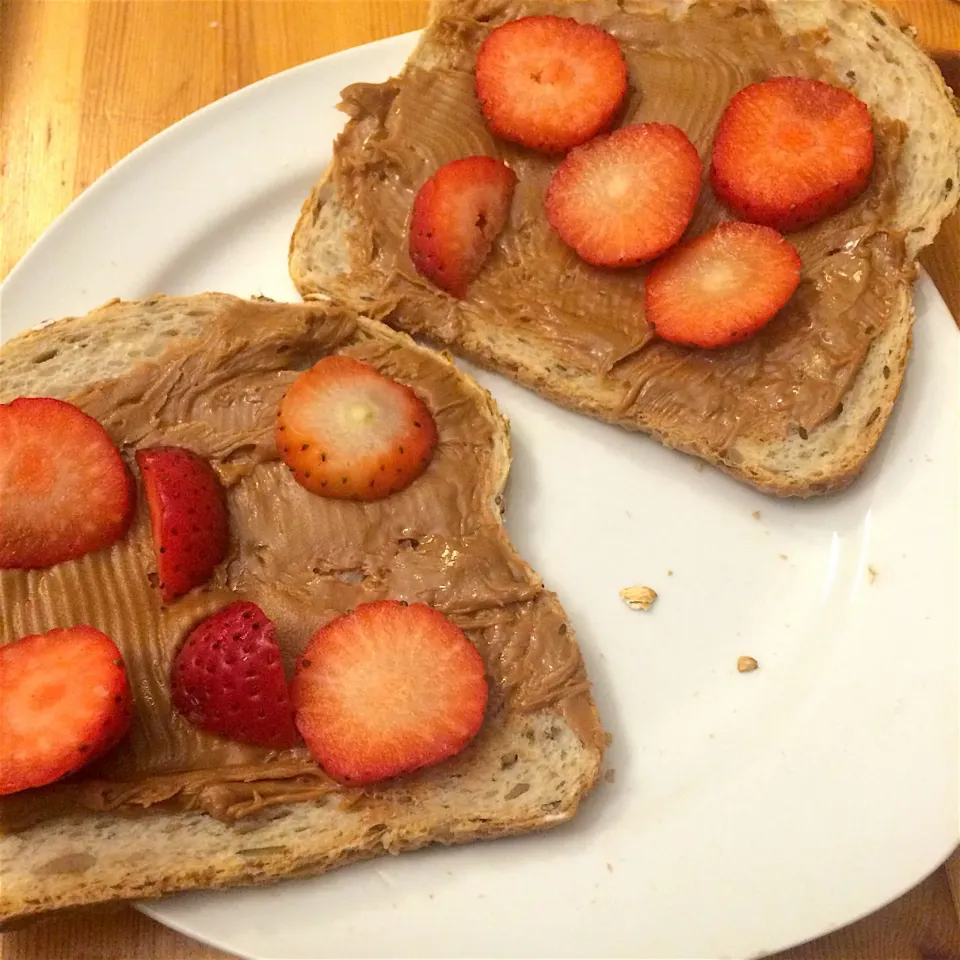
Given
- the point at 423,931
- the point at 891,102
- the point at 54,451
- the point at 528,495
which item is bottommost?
the point at 423,931

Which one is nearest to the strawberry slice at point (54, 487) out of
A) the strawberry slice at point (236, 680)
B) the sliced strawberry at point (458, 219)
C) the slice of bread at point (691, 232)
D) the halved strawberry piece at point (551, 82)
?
the strawberry slice at point (236, 680)

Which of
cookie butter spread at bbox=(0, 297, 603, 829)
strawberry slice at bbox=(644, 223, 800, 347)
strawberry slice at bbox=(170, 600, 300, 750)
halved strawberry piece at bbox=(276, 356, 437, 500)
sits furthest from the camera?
strawberry slice at bbox=(644, 223, 800, 347)

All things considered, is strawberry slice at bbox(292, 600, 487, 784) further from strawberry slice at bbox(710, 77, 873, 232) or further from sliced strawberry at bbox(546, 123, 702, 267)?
strawberry slice at bbox(710, 77, 873, 232)

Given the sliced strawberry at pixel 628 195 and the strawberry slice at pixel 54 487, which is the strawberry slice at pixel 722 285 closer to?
the sliced strawberry at pixel 628 195

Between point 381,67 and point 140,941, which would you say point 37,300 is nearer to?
point 381,67

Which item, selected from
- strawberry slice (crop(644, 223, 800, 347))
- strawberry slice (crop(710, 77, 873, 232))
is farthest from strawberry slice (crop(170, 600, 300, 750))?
strawberry slice (crop(710, 77, 873, 232))

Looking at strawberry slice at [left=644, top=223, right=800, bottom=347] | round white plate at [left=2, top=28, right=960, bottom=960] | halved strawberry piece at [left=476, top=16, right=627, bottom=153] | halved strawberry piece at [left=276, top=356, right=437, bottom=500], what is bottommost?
round white plate at [left=2, top=28, right=960, bottom=960]

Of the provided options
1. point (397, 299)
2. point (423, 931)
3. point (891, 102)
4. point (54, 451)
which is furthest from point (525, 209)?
point (423, 931)
